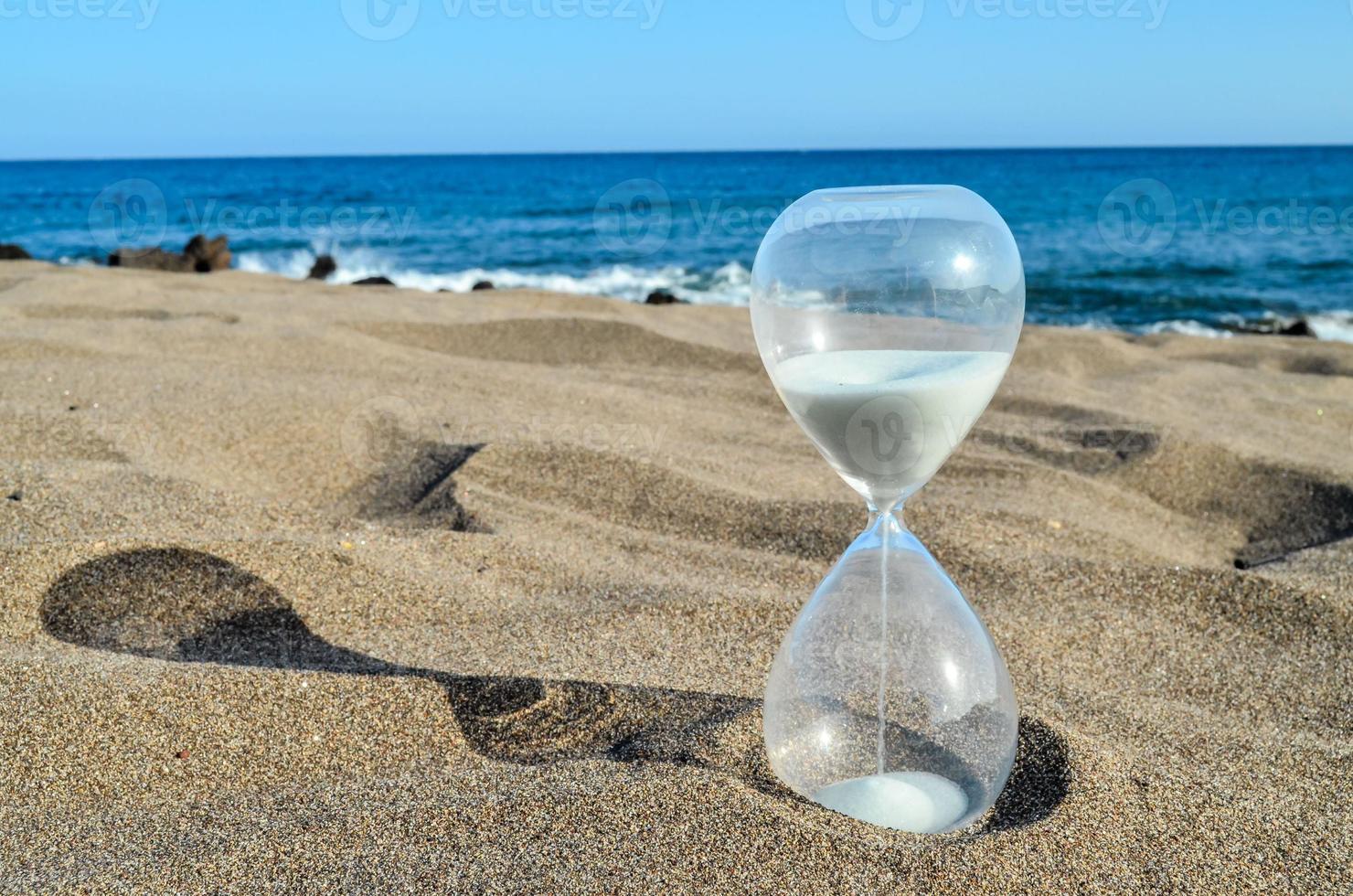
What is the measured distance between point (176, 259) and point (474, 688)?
40.4 feet

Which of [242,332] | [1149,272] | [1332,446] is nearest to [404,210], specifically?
[1149,272]

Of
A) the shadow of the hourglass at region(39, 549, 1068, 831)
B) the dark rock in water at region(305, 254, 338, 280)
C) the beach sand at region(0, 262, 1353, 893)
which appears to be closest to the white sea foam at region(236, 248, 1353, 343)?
the dark rock in water at region(305, 254, 338, 280)

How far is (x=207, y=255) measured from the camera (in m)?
14.0

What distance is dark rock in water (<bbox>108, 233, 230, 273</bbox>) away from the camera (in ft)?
42.7

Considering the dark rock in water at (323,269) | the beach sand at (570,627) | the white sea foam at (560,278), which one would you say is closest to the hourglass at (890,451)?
the beach sand at (570,627)

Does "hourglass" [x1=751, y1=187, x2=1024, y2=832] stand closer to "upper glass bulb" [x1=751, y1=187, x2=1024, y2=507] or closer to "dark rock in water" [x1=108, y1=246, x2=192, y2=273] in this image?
"upper glass bulb" [x1=751, y1=187, x2=1024, y2=507]

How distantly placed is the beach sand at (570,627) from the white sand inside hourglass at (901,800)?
47mm

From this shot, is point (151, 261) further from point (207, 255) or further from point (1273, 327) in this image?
point (1273, 327)

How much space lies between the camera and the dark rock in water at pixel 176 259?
513 inches

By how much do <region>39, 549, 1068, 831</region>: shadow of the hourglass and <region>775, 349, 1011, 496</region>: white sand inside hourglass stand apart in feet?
2.13

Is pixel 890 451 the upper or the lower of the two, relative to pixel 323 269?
upper

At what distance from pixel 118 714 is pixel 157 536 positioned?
85cm

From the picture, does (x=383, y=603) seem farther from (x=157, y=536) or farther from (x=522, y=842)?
(x=522, y=842)

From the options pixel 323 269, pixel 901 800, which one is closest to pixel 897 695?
pixel 901 800
